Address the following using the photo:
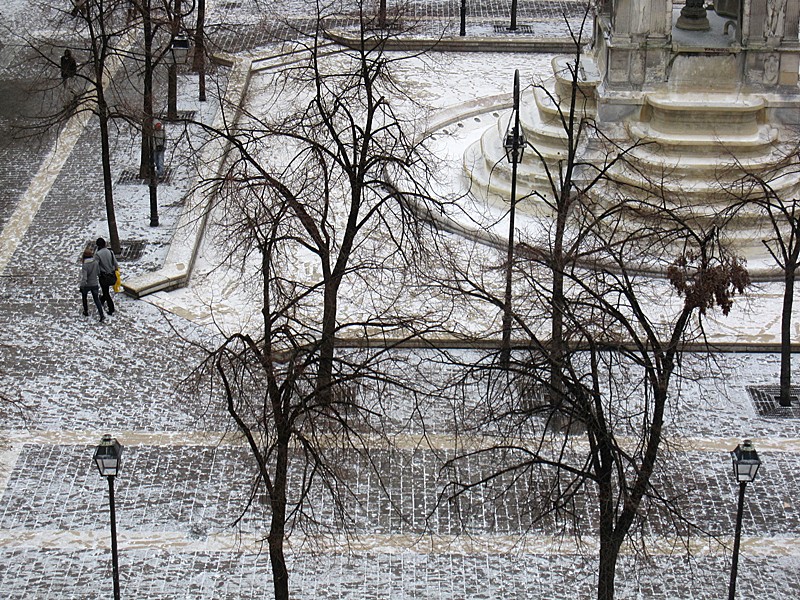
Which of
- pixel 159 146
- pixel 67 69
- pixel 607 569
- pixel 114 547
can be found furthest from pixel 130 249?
pixel 607 569

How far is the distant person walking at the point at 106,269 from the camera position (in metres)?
25.7

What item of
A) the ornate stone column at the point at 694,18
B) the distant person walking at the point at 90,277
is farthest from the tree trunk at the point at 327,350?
A: the ornate stone column at the point at 694,18

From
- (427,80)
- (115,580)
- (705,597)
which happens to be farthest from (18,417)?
(427,80)

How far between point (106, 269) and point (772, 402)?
406 inches

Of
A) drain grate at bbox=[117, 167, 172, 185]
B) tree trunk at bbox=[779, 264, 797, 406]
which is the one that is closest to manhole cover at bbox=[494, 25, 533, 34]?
drain grate at bbox=[117, 167, 172, 185]

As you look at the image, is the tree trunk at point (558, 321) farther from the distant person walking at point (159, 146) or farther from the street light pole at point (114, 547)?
the distant person walking at point (159, 146)

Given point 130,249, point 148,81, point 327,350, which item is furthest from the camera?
point 148,81

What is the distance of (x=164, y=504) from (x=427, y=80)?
59.0ft

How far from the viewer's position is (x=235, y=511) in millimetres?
21016

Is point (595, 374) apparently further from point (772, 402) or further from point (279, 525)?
point (772, 402)

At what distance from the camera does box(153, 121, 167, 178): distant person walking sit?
94.0 feet

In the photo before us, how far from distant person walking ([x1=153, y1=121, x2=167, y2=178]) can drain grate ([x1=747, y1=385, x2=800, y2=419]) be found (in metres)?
11.2

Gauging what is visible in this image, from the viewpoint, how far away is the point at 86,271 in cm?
2539

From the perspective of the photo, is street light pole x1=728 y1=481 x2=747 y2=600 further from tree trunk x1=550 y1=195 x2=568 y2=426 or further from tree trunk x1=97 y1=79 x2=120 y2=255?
tree trunk x1=97 y1=79 x2=120 y2=255
